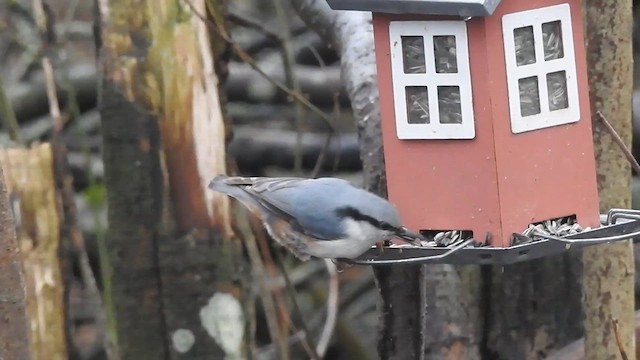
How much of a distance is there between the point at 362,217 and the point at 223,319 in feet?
2.65

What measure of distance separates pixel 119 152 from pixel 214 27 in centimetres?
36

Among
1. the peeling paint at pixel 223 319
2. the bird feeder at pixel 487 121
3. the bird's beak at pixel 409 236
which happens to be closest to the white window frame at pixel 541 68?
the bird feeder at pixel 487 121

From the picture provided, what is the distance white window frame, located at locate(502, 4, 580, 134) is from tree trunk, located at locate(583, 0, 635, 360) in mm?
67

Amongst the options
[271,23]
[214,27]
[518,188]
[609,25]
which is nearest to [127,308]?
[214,27]

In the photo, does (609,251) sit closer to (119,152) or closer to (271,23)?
(119,152)

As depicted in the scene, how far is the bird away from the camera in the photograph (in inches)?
71.7

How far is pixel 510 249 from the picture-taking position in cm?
169

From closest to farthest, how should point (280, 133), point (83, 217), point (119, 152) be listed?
point (119, 152) → point (280, 133) → point (83, 217)

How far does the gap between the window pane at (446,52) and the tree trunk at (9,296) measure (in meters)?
0.79

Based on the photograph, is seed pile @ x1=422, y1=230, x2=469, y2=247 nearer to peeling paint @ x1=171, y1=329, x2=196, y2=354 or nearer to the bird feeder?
the bird feeder

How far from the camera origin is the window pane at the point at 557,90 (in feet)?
6.26

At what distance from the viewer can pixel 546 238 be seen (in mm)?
1733

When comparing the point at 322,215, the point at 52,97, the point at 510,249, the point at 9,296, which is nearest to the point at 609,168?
the point at 510,249

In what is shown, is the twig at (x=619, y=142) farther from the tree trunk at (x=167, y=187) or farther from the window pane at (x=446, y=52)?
the tree trunk at (x=167, y=187)
